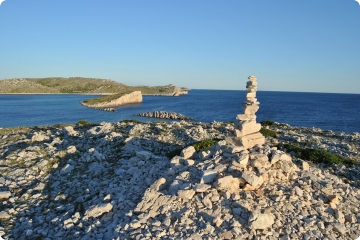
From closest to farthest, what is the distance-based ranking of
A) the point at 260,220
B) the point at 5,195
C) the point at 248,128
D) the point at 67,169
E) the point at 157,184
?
the point at 260,220 < the point at 157,184 < the point at 5,195 < the point at 248,128 < the point at 67,169

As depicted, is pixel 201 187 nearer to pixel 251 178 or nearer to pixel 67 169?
pixel 251 178

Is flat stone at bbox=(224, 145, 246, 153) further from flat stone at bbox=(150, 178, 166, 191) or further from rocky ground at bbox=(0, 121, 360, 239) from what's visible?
flat stone at bbox=(150, 178, 166, 191)

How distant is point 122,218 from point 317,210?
24.5 feet

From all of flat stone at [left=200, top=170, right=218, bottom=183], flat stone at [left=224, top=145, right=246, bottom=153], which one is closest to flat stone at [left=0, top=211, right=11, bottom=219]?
flat stone at [left=200, top=170, right=218, bottom=183]

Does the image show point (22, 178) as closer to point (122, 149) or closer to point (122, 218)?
point (122, 149)

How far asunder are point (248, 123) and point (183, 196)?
204 inches

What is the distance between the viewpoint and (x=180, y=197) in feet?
34.5

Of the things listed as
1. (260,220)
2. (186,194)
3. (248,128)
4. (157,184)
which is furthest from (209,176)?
(248,128)

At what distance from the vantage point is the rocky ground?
9398 millimetres

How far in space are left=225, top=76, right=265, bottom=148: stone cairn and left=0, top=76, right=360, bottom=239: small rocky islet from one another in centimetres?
7

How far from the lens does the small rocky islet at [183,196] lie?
9.41 m

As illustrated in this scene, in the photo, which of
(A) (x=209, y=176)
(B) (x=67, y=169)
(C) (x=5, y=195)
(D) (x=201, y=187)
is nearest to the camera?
(D) (x=201, y=187)

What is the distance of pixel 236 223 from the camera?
9250 mm

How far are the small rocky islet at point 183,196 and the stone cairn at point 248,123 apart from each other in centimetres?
7
